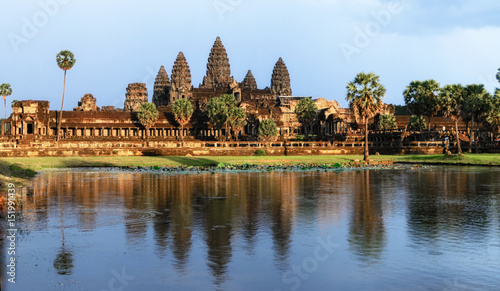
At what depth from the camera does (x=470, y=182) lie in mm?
39719

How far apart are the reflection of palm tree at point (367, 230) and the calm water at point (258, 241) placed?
0.12ft

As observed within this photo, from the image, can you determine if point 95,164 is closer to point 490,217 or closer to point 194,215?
point 194,215

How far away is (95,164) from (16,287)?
2054 inches

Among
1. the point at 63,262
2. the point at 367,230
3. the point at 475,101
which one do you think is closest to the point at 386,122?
the point at 475,101

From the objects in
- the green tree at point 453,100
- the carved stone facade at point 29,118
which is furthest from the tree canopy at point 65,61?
the green tree at point 453,100

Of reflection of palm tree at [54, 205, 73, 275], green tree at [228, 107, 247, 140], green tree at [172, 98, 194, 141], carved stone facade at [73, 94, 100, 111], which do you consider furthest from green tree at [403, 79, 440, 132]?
carved stone facade at [73, 94, 100, 111]

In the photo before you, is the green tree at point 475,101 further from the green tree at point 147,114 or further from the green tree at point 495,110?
the green tree at point 147,114

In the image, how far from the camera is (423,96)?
90.2 meters

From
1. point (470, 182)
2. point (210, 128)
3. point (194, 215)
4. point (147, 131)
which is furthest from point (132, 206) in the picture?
point (210, 128)

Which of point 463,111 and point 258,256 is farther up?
point 463,111

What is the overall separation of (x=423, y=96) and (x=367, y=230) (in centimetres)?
7474

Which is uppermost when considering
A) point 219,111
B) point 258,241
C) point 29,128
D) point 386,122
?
point 219,111

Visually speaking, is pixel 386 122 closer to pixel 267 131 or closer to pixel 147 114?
pixel 267 131

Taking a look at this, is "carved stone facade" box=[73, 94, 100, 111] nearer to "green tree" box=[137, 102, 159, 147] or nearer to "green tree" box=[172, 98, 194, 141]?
"green tree" box=[137, 102, 159, 147]
